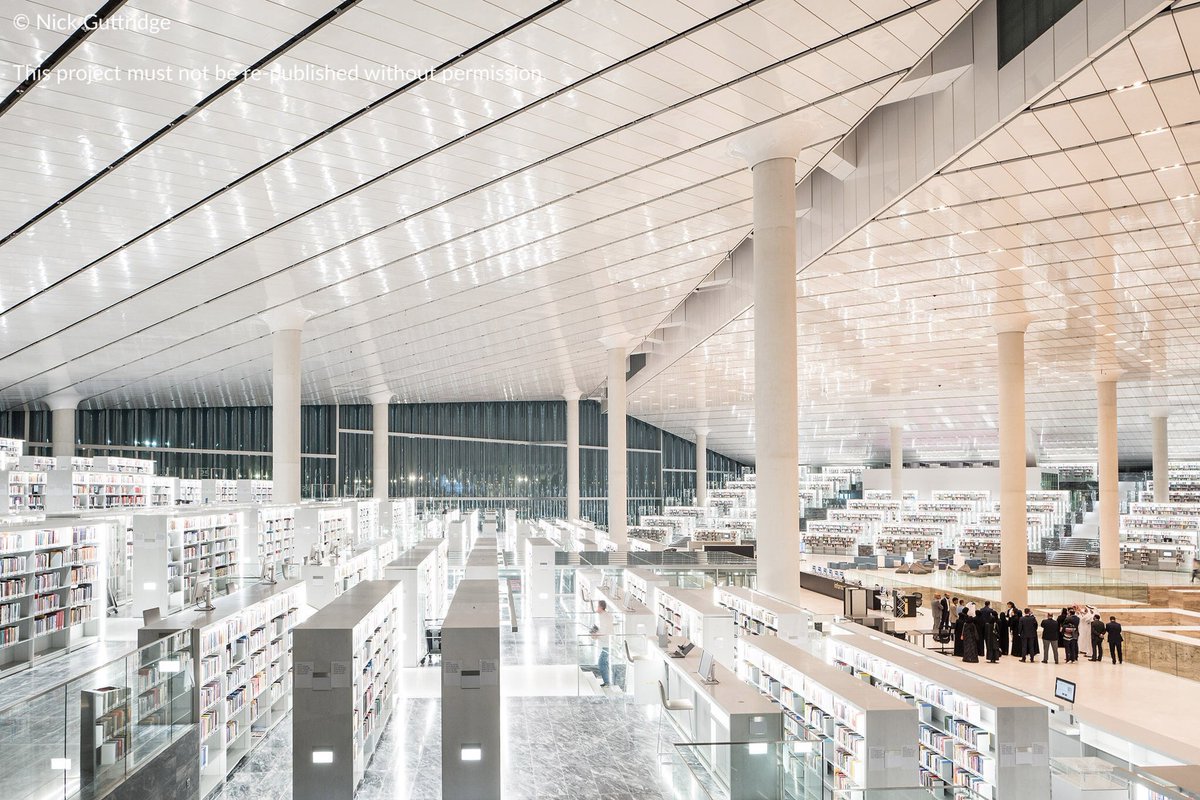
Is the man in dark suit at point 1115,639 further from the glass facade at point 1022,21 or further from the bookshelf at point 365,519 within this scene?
the bookshelf at point 365,519

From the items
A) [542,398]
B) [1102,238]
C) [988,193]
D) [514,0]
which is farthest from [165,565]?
[542,398]

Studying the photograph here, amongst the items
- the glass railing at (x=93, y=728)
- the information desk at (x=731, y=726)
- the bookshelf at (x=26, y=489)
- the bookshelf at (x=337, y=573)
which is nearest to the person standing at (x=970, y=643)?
the information desk at (x=731, y=726)

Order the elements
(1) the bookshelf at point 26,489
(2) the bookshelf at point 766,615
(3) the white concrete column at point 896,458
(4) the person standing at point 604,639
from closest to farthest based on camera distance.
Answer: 1. (2) the bookshelf at point 766,615
2. (4) the person standing at point 604,639
3. (1) the bookshelf at point 26,489
4. (3) the white concrete column at point 896,458

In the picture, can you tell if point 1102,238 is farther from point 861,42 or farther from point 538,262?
point 538,262

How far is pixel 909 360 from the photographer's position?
29.4 meters

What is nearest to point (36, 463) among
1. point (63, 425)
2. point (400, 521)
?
point (400, 521)

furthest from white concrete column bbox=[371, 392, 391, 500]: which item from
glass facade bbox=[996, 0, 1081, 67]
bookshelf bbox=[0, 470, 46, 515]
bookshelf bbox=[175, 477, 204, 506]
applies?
glass facade bbox=[996, 0, 1081, 67]

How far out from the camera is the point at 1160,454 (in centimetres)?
4081

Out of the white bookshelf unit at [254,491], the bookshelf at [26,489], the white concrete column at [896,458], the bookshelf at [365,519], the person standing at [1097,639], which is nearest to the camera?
the person standing at [1097,639]

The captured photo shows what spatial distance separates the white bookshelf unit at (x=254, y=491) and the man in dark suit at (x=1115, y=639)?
23.1 m

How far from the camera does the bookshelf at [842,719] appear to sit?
7305 mm

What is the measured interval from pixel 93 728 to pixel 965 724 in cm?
741

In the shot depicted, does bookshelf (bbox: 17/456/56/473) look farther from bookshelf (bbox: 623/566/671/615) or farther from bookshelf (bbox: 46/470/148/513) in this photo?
bookshelf (bbox: 623/566/671/615)

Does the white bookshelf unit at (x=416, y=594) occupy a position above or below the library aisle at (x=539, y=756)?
above
